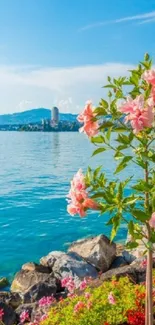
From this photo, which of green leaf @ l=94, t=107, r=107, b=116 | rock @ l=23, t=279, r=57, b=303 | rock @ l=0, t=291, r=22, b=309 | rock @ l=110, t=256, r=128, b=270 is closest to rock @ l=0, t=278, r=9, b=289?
rock @ l=0, t=291, r=22, b=309

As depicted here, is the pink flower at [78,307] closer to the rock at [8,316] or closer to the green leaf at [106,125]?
the green leaf at [106,125]

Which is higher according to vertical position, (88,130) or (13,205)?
(88,130)

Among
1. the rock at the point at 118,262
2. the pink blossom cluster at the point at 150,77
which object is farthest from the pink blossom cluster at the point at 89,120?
the rock at the point at 118,262

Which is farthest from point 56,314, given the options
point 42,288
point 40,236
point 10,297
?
point 40,236

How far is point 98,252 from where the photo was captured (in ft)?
52.9

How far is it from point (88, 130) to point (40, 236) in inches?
807

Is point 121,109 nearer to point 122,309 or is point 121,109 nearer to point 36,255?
point 122,309

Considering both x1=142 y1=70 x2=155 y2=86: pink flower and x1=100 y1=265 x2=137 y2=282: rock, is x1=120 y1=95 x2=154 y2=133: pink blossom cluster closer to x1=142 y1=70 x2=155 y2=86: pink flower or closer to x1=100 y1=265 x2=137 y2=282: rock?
x1=142 y1=70 x2=155 y2=86: pink flower

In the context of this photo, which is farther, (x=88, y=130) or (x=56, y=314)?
(x=56, y=314)

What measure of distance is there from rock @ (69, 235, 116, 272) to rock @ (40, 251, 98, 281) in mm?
330

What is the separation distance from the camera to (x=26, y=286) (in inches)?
593

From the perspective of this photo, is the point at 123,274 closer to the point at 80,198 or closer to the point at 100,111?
the point at 80,198

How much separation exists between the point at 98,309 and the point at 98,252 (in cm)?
879

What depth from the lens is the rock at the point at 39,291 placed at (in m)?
12.7
